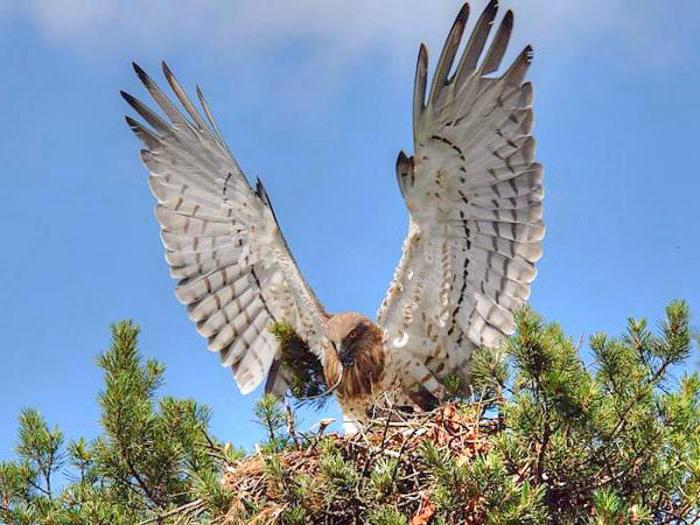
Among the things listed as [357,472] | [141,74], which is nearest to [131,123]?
[141,74]

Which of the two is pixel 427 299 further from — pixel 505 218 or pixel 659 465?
pixel 659 465

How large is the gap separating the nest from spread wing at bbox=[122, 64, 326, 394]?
6.12 ft

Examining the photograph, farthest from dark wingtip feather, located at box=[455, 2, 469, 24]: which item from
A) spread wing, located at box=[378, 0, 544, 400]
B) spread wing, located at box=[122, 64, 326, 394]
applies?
spread wing, located at box=[122, 64, 326, 394]

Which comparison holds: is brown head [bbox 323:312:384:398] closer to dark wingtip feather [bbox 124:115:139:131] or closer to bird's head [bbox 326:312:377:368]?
bird's head [bbox 326:312:377:368]

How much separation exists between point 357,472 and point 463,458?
650 millimetres

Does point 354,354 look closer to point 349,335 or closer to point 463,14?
point 349,335

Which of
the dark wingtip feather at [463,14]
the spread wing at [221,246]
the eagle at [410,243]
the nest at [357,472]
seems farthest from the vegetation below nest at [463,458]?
the dark wingtip feather at [463,14]

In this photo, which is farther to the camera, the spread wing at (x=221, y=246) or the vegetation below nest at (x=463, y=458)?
the spread wing at (x=221, y=246)

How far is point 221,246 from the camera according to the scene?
672 centimetres

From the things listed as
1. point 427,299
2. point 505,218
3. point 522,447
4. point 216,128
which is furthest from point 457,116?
point 522,447

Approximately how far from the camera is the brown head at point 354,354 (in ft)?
19.8

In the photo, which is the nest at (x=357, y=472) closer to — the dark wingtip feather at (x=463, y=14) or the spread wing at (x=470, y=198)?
the spread wing at (x=470, y=198)

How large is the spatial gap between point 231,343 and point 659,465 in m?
3.29

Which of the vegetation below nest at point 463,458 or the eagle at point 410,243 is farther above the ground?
the eagle at point 410,243
